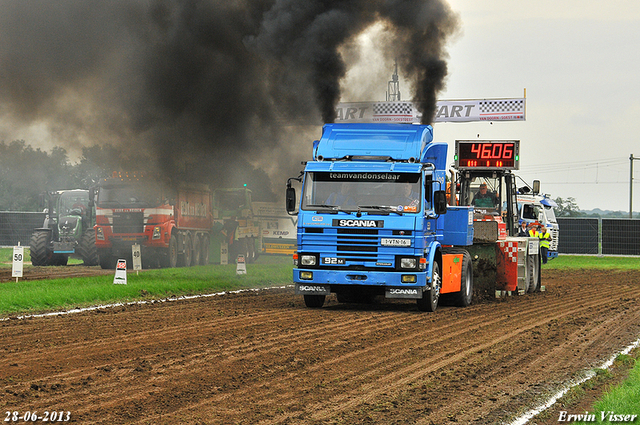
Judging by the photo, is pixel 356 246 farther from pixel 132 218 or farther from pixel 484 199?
pixel 132 218

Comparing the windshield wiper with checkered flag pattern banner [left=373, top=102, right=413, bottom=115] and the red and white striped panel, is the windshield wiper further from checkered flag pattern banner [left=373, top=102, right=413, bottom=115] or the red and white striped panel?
checkered flag pattern banner [left=373, top=102, right=413, bottom=115]

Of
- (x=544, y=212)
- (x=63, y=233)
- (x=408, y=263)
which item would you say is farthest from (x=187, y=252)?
(x=408, y=263)

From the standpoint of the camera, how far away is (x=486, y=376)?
9.41 meters

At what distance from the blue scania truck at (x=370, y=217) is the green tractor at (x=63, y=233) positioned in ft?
64.2

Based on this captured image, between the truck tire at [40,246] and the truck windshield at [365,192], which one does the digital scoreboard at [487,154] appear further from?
the truck tire at [40,246]

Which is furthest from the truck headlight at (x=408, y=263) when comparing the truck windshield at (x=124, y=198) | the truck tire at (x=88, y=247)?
the truck tire at (x=88, y=247)

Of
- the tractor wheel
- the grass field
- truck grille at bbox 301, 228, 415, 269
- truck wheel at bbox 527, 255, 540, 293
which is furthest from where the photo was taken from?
the tractor wheel

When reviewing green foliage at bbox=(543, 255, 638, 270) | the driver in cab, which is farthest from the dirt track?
green foliage at bbox=(543, 255, 638, 270)

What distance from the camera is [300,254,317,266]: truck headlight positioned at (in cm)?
1596

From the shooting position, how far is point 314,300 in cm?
1717

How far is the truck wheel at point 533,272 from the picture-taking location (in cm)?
2268

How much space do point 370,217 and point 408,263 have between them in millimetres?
1118

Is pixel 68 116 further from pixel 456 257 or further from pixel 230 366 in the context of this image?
pixel 230 366

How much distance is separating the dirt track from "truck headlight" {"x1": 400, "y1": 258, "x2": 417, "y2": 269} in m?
0.96
